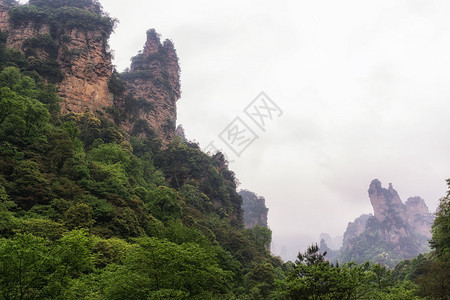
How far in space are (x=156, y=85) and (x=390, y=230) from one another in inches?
4730

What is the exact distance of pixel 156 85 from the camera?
63625 millimetres

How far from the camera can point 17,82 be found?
100 feet

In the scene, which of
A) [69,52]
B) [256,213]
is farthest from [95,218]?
[256,213]

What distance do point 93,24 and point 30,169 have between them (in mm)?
36639

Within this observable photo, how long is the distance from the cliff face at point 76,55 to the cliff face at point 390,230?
104952 mm

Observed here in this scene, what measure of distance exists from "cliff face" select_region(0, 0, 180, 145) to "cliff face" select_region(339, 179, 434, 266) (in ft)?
344

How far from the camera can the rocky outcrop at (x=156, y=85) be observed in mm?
57375

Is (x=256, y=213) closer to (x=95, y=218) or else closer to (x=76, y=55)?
(x=76, y=55)

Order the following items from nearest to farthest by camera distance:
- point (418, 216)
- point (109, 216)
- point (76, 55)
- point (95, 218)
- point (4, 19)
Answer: point (95, 218) < point (109, 216) < point (76, 55) < point (4, 19) < point (418, 216)

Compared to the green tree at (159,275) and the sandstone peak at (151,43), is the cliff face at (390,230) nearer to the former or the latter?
the sandstone peak at (151,43)

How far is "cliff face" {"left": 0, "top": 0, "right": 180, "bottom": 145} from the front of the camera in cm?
4025

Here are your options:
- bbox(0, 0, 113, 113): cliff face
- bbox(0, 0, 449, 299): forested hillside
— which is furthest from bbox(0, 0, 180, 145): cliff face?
bbox(0, 0, 449, 299): forested hillside

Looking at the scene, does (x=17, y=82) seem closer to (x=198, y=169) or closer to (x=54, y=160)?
(x=54, y=160)

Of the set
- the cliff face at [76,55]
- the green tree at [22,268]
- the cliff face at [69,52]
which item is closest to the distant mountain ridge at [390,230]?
the cliff face at [76,55]
